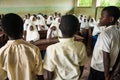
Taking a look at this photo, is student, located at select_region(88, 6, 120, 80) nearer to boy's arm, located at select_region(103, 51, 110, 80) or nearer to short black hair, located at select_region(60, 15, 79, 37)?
boy's arm, located at select_region(103, 51, 110, 80)

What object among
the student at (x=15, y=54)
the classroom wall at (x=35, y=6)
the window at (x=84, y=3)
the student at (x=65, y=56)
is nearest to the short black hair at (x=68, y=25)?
the student at (x=65, y=56)

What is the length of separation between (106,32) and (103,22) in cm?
11

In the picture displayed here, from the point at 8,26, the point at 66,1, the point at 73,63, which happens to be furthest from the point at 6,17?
the point at 66,1

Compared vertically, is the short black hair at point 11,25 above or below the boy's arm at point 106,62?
above

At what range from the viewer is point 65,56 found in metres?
1.39

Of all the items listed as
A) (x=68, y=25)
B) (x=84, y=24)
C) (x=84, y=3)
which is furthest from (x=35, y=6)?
(x=68, y=25)

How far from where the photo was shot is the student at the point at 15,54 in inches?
51.3

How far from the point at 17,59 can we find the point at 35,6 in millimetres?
9126

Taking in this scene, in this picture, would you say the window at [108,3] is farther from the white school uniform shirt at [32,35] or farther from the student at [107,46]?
the student at [107,46]

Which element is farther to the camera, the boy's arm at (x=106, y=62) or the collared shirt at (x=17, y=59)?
the boy's arm at (x=106, y=62)

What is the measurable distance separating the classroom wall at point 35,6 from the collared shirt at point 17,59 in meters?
8.43

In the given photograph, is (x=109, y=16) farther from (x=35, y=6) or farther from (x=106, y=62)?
→ (x=35, y=6)

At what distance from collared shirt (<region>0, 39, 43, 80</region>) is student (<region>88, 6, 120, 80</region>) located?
58 cm

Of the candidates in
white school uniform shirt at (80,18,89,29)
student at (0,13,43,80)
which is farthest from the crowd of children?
white school uniform shirt at (80,18,89,29)
